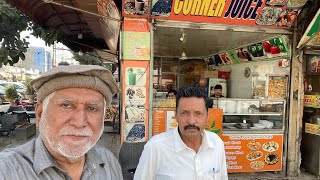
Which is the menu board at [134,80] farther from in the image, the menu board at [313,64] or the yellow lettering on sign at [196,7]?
the menu board at [313,64]

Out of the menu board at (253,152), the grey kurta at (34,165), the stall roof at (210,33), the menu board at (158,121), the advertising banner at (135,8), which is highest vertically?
the advertising banner at (135,8)

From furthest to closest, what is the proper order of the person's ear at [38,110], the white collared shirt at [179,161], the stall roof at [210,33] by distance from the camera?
the stall roof at [210,33] → the white collared shirt at [179,161] → the person's ear at [38,110]

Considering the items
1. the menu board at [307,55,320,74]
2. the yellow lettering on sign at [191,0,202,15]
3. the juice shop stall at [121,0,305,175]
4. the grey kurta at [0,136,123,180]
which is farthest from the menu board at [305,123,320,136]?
the grey kurta at [0,136,123,180]

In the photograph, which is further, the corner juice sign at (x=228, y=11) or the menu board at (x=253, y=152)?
the menu board at (x=253, y=152)

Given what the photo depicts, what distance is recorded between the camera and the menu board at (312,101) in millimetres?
5479

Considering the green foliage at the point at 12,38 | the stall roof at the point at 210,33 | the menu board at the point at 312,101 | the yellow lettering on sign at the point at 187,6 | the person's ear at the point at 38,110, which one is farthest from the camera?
the green foliage at the point at 12,38

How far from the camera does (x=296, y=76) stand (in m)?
5.46

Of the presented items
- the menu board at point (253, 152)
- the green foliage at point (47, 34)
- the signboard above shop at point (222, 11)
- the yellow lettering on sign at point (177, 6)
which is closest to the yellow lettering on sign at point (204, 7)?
the signboard above shop at point (222, 11)

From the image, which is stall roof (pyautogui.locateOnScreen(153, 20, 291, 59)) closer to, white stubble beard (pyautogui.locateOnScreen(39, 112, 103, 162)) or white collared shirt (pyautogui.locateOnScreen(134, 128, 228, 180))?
white collared shirt (pyautogui.locateOnScreen(134, 128, 228, 180))

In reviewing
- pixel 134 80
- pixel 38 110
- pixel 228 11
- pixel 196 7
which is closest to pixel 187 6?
pixel 196 7

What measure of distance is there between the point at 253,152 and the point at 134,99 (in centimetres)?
272

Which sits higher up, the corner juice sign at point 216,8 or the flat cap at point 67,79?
the corner juice sign at point 216,8

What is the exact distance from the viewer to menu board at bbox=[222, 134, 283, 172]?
5.34 metres

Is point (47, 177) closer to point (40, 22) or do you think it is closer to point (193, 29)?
point (193, 29)
